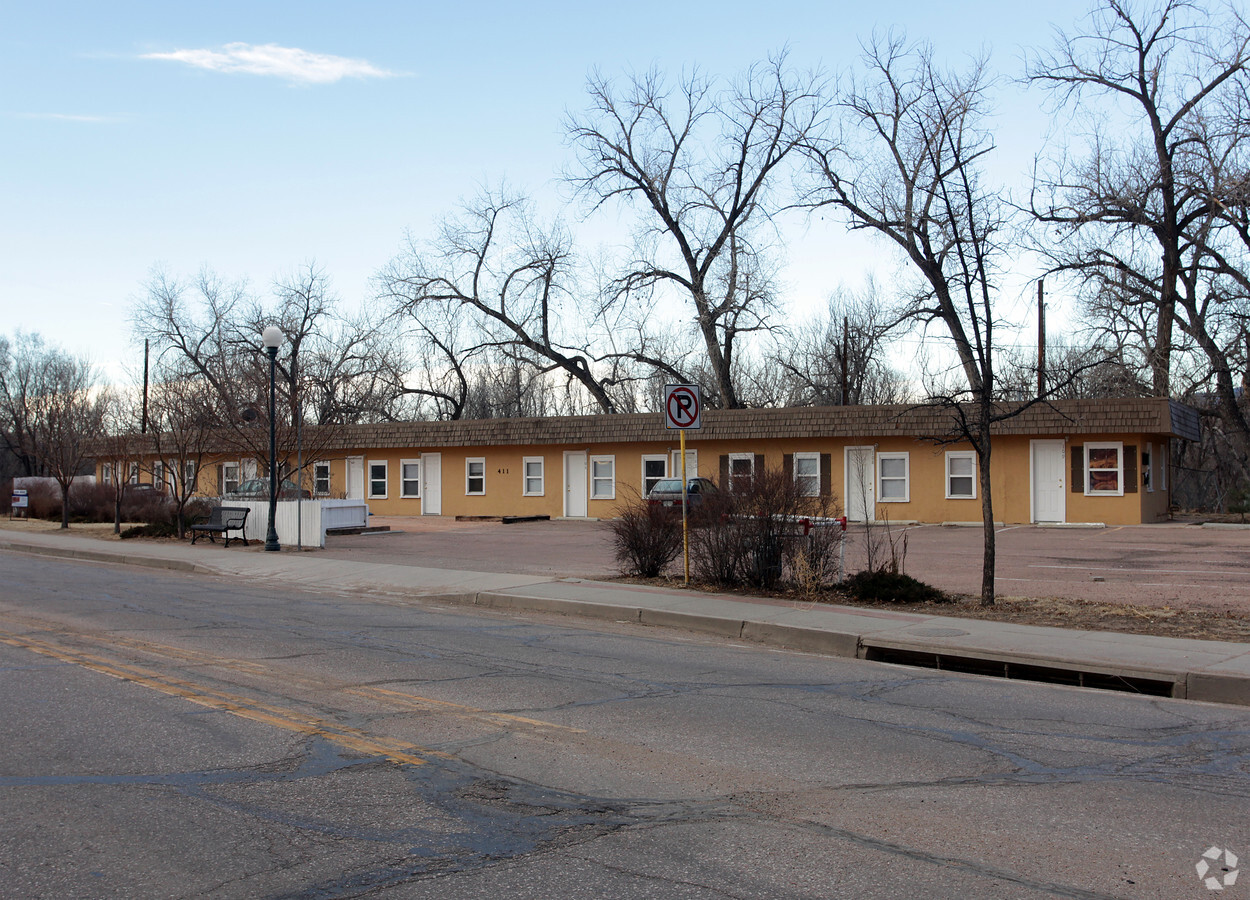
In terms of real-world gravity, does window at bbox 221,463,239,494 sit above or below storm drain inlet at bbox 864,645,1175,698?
above

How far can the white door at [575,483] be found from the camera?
35.8m

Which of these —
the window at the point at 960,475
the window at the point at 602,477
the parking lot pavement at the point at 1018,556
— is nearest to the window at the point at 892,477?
the window at the point at 960,475

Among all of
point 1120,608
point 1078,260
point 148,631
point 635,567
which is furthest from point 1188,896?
point 1078,260

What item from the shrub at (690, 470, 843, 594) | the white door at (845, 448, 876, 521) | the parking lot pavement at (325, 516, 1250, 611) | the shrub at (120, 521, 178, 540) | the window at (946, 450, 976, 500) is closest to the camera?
the shrub at (690, 470, 843, 594)

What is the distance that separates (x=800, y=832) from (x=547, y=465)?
31.7 m

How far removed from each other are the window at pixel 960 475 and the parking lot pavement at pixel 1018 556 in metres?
1.37

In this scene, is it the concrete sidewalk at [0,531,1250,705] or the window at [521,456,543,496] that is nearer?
the concrete sidewalk at [0,531,1250,705]

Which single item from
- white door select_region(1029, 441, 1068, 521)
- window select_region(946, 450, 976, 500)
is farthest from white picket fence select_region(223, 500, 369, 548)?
white door select_region(1029, 441, 1068, 521)

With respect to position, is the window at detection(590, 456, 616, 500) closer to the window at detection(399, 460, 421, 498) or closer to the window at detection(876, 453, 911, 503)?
the window at detection(399, 460, 421, 498)

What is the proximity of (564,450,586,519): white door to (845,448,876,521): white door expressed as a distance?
30.8 ft

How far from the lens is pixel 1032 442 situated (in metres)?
29.4

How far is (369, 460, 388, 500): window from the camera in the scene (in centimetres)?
3969

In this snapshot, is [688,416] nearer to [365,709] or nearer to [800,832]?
[365,709]

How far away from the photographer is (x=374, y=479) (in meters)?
39.9
